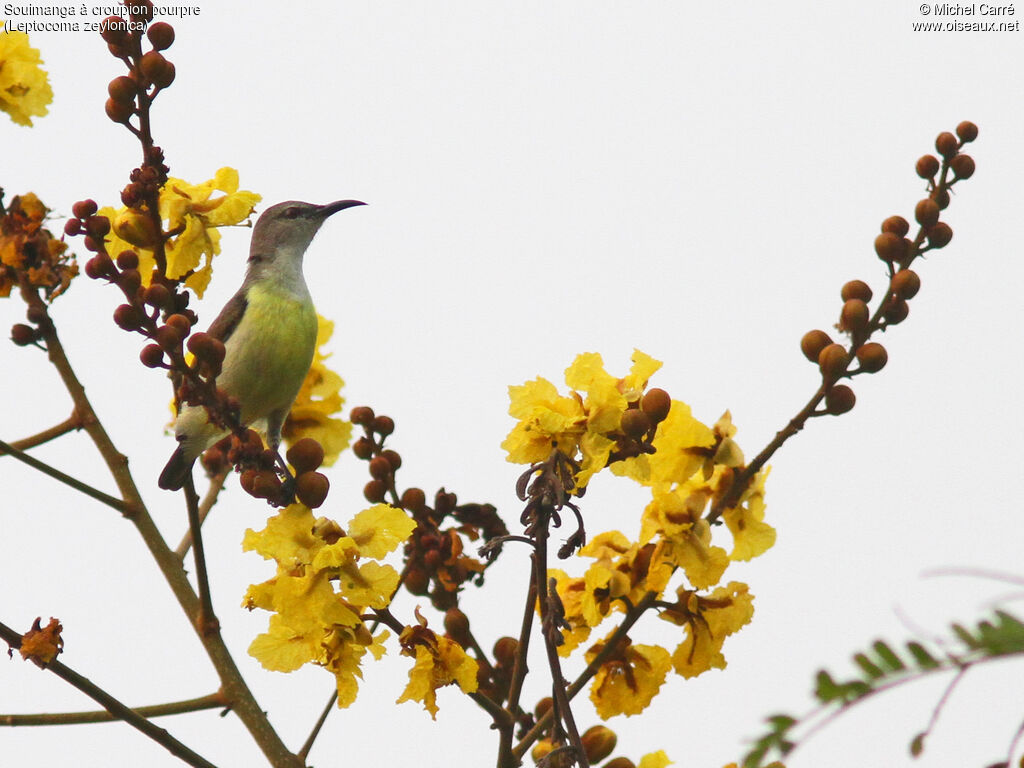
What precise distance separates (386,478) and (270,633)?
705mm

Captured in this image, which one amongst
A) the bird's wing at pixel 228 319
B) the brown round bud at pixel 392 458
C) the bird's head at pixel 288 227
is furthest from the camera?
the bird's head at pixel 288 227

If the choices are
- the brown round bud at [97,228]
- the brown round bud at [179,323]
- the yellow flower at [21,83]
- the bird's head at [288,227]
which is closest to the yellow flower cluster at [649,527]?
the brown round bud at [179,323]

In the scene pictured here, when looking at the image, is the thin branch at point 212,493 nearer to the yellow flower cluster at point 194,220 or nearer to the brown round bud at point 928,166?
the yellow flower cluster at point 194,220

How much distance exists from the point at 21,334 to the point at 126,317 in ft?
1.66

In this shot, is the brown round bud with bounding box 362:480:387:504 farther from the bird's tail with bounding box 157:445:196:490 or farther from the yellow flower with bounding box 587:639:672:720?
the bird's tail with bounding box 157:445:196:490

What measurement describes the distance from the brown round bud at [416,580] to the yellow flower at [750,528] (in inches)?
35.2

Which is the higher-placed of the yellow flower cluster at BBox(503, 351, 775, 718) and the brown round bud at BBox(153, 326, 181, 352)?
the brown round bud at BBox(153, 326, 181, 352)

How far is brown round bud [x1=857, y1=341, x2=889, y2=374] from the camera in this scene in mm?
2775

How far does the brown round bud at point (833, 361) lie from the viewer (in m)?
2.71

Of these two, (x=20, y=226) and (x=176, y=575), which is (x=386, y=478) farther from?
(x=20, y=226)

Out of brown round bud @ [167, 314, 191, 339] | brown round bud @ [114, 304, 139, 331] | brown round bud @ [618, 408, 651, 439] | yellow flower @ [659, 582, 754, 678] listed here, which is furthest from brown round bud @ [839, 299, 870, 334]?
brown round bud @ [114, 304, 139, 331]

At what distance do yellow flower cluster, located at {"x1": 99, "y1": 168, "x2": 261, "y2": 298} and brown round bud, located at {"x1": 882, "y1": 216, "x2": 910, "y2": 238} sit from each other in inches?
75.3

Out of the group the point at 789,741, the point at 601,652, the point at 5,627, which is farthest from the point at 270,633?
the point at 789,741

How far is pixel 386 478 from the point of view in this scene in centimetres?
352
